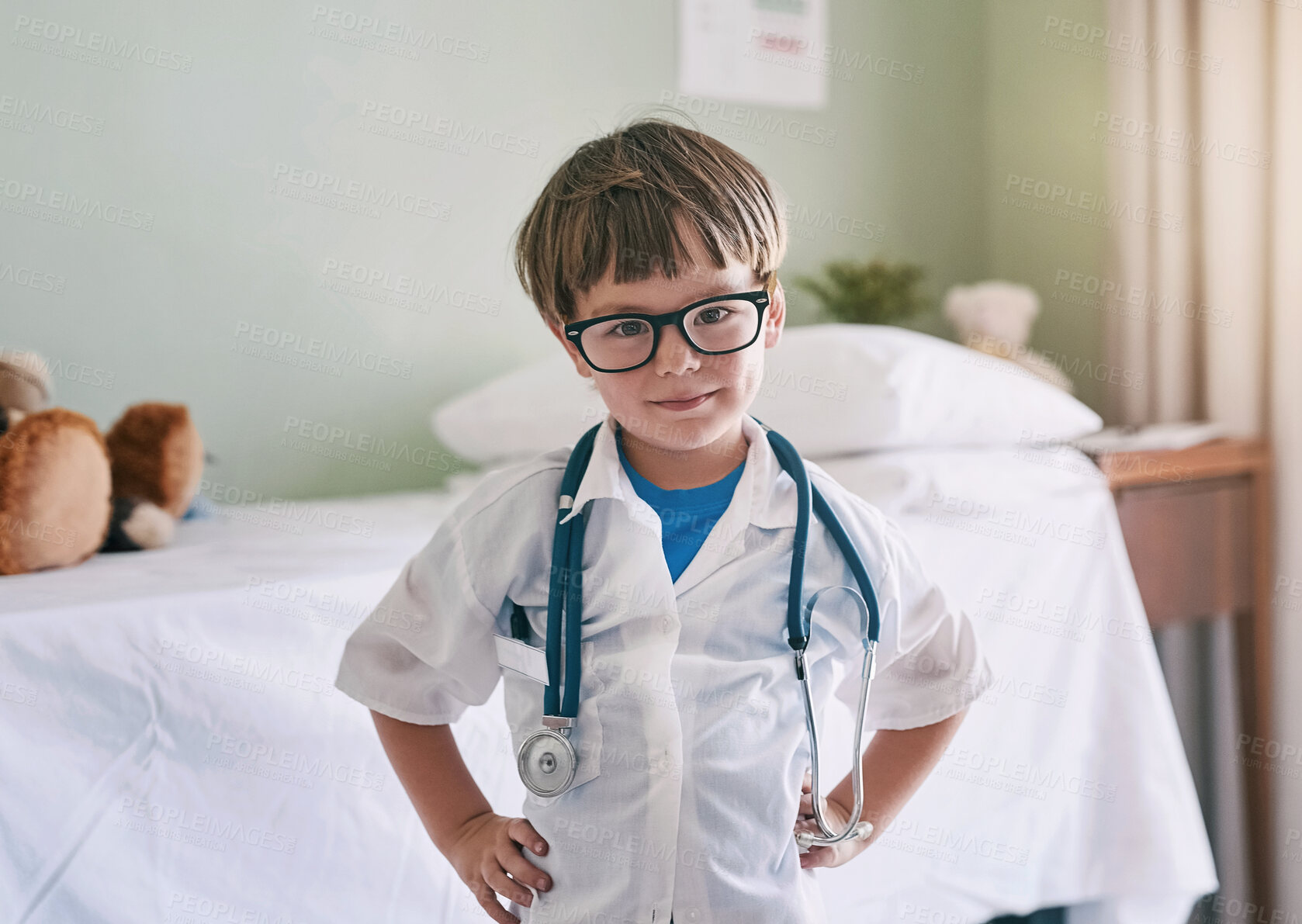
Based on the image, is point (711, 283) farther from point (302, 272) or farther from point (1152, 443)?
point (302, 272)

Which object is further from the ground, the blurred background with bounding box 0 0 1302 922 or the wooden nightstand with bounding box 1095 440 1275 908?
the blurred background with bounding box 0 0 1302 922

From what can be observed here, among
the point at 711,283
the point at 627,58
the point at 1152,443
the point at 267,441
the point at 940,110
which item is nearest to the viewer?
the point at 711,283

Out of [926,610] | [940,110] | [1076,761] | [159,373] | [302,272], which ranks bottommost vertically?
[1076,761]

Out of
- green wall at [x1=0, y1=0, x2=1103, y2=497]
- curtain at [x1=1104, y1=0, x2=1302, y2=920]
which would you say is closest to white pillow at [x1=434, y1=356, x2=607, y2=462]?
green wall at [x1=0, y1=0, x2=1103, y2=497]

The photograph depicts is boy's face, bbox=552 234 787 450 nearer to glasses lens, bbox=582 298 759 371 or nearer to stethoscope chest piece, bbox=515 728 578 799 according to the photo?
glasses lens, bbox=582 298 759 371

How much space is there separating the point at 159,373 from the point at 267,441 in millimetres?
209

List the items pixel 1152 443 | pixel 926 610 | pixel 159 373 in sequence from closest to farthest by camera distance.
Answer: pixel 926 610 < pixel 1152 443 < pixel 159 373

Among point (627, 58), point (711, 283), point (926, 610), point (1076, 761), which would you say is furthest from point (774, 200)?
point (627, 58)

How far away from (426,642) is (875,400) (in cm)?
82

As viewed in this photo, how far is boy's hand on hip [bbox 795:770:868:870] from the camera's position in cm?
77

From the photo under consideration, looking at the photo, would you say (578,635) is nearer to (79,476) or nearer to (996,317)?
(79,476)

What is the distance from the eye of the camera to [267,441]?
5.94ft

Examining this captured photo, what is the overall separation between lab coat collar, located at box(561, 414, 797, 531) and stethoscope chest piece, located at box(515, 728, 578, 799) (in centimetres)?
15

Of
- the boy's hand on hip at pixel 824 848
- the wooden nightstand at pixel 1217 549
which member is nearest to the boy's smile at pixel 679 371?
the boy's hand on hip at pixel 824 848
